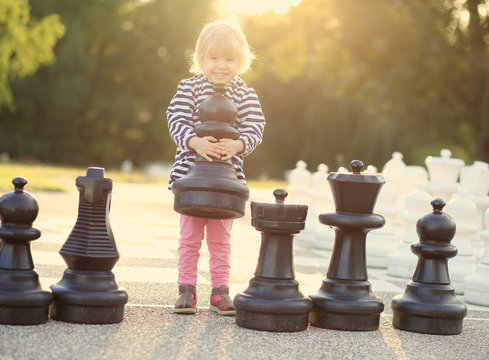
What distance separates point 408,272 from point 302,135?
3459 centimetres

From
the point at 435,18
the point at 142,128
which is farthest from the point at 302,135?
the point at 435,18

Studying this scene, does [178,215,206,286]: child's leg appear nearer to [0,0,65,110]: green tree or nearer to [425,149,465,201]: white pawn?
[425,149,465,201]: white pawn

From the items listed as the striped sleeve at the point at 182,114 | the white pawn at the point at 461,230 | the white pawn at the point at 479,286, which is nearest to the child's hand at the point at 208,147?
the striped sleeve at the point at 182,114

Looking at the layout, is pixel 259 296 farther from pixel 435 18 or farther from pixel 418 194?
pixel 435 18

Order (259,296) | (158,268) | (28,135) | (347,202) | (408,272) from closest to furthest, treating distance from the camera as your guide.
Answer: (259,296) → (347,202) → (158,268) → (408,272) → (28,135)

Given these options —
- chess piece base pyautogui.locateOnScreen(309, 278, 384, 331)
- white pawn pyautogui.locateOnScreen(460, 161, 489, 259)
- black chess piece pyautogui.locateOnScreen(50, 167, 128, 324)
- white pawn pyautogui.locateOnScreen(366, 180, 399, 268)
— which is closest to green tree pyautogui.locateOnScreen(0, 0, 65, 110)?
white pawn pyautogui.locateOnScreen(366, 180, 399, 268)

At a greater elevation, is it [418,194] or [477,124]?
[477,124]

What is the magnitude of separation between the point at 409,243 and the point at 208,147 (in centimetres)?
234

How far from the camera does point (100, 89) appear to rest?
127ft

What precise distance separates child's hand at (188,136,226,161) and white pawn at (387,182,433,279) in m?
2.22

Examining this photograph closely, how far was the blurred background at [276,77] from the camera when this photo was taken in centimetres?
→ 2156

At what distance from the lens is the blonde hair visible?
3586mm

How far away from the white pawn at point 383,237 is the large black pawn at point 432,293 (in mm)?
2258

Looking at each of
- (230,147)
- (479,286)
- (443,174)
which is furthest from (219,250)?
(443,174)
